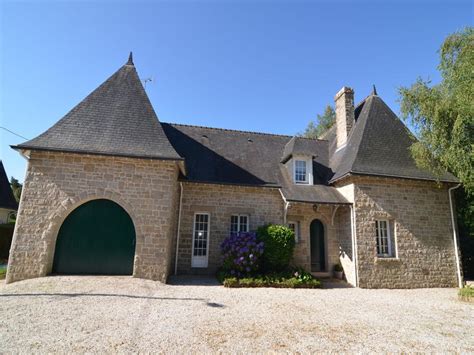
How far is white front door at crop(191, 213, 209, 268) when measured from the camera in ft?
32.0

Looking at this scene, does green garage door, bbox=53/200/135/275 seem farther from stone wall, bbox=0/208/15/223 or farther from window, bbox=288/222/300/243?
stone wall, bbox=0/208/15/223

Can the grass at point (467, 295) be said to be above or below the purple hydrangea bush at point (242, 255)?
below

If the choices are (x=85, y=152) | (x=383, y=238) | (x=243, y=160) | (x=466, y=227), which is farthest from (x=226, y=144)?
(x=466, y=227)

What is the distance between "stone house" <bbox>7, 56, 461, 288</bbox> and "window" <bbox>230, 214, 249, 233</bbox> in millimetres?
57

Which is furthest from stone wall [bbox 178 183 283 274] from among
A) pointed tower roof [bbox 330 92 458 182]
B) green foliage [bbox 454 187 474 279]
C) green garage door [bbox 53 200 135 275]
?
green foliage [bbox 454 187 474 279]

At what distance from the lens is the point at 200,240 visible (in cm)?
994

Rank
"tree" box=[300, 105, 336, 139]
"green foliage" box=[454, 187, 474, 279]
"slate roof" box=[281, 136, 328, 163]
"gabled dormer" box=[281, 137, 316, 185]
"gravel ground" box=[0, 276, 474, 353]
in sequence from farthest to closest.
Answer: "tree" box=[300, 105, 336, 139] < "slate roof" box=[281, 136, 328, 163] < "gabled dormer" box=[281, 137, 316, 185] < "green foliage" box=[454, 187, 474, 279] < "gravel ground" box=[0, 276, 474, 353]

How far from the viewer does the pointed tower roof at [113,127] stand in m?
7.95

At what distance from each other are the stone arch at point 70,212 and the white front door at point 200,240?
8.48 feet

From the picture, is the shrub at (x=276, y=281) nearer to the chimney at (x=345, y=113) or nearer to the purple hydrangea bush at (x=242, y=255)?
the purple hydrangea bush at (x=242, y=255)

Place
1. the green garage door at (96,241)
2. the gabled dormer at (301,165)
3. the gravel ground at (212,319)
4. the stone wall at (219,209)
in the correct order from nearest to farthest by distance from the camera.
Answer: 1. the gravel ground at (212,319)
2. the green garage door at (96,241)
3. the stone wall at (219,209)
4. the gabled dormer at (301,165)

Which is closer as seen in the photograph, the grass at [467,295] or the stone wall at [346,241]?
the grass at [467,295]

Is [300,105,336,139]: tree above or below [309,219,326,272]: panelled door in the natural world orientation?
above

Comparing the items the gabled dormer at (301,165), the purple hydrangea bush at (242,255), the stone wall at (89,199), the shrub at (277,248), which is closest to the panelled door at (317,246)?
the gabled dormer at (301,165)
